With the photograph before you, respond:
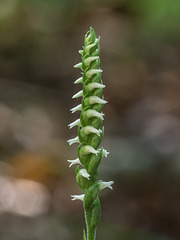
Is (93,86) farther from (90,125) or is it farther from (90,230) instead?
(90,230)

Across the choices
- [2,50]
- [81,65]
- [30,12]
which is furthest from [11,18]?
[81,65]

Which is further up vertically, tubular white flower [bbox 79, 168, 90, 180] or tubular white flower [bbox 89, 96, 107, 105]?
tubular white flower [bbox 89, 96, 107, 105]

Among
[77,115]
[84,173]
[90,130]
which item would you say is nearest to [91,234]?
[84,173]

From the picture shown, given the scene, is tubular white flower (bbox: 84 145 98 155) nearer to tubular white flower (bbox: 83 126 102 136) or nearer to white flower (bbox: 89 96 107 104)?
tubular white flower (bbox: 83 126 102 136)

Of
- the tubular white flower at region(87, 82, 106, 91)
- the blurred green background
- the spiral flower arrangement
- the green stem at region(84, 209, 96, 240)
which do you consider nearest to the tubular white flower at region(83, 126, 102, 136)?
the spiral flower arrangement

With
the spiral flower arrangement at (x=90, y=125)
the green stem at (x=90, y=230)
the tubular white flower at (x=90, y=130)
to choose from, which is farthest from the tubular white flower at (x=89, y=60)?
the green stem at (x=90, y=230)

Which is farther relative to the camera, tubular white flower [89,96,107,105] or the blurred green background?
the blurred green background
